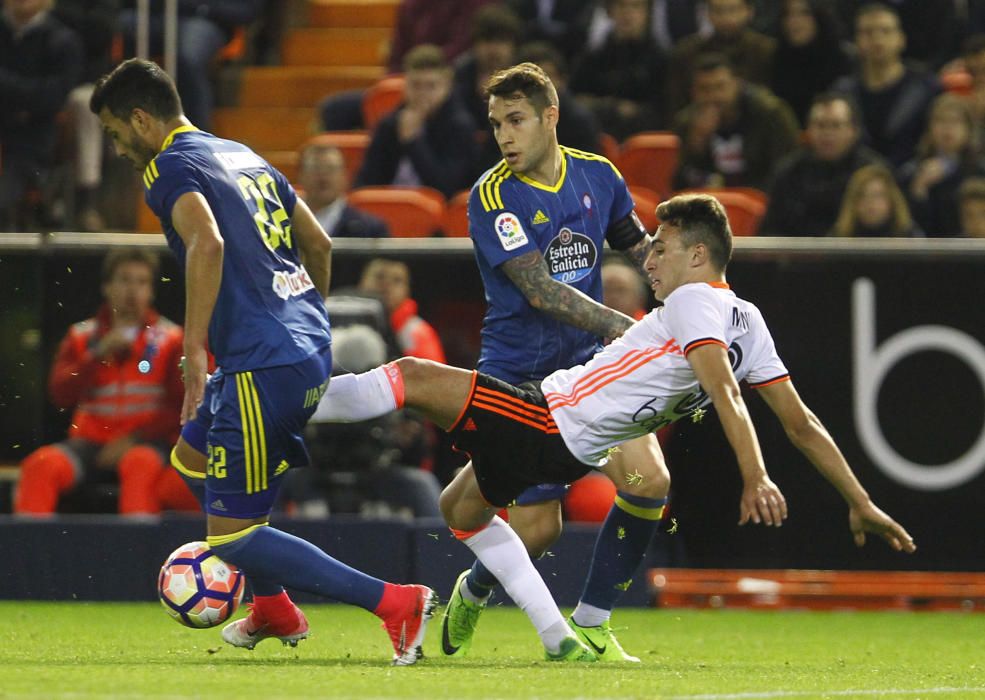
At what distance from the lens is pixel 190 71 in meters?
13.4

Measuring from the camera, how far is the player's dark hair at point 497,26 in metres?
12.5

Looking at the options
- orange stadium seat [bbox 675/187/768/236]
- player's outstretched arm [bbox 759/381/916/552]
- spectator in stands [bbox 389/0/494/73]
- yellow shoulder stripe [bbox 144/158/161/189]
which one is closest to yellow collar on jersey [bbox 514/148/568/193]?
player's outstretched arm [bbox 759/381/916/552]

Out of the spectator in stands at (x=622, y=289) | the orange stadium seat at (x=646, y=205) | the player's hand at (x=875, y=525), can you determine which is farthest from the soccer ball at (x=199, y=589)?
the orange stadium seat at (x=646, y=205)

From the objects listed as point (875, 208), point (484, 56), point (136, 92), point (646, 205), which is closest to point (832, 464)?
point (136, 92)

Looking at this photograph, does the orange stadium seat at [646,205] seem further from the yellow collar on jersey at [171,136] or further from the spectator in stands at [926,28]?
the yellow collar on jersey at [171,136]

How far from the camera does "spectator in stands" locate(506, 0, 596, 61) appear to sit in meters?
13.6

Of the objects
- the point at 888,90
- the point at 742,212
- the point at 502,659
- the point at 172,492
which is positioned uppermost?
the point at 888,90

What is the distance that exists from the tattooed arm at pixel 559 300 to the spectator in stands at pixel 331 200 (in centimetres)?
400

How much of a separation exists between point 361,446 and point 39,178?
4.00 meters

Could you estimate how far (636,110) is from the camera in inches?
512

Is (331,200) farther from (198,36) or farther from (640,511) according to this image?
(640,511)

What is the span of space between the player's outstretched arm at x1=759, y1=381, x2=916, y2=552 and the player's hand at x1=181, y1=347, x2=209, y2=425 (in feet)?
6.16

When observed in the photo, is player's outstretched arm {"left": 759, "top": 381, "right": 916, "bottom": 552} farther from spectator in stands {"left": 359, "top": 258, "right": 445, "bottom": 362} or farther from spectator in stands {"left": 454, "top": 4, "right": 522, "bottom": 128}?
spectator in stands {"left": 454, "top": 4, "right": 522, "bottom": 128}

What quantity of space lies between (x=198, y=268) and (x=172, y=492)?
3993 millimetres
